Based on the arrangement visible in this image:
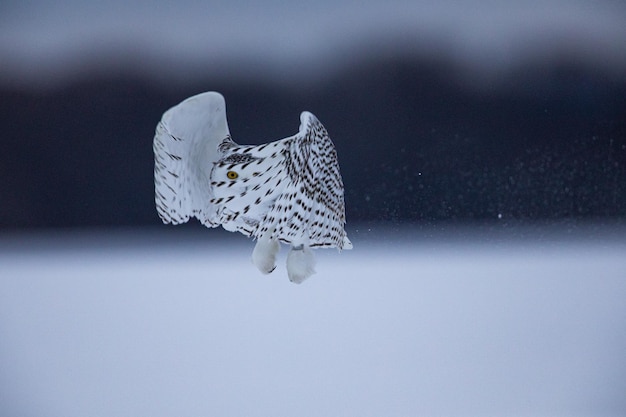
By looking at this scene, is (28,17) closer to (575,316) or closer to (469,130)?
(469,130)

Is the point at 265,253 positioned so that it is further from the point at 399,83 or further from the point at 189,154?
the point at 399,83

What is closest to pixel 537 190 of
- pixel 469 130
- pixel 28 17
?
pixel 469 130

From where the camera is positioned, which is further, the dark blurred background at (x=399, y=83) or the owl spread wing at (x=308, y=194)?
the dark blurred background at (x=399, y=83)

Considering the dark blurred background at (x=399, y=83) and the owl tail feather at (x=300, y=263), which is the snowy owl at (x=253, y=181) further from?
the dark blurred background at (x=399, y=83)

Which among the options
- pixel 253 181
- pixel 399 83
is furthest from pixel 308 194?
pixel 399 83

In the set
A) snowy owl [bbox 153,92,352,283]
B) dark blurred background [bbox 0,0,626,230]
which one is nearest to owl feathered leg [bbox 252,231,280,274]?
snowy owl [bbox 153,92,352,283]

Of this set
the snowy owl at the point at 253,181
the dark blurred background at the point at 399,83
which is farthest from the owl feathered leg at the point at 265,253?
the dark blurred background at the point at 399,83
